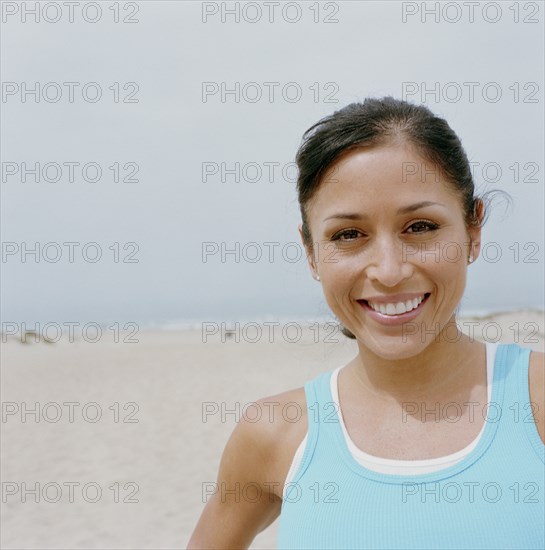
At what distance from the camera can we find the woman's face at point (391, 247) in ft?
5.92

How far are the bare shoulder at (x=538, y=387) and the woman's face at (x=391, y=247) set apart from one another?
0.25 metres

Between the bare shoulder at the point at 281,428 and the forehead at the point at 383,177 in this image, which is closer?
the forehead at the point at 383,177

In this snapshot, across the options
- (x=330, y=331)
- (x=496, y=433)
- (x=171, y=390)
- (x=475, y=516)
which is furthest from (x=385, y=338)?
(x=171, y=390)

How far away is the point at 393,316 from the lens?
1.88 meters

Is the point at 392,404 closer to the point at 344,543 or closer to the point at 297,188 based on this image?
the point at 344,543

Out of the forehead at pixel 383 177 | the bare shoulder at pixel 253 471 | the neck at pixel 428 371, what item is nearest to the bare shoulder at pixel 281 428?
the bare shoulder at pixel 253 471

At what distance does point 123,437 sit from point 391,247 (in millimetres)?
12039

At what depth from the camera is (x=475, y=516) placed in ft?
5.47

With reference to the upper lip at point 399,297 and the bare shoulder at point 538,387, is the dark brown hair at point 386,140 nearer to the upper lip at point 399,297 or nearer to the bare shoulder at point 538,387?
the upper lip at point 399,297

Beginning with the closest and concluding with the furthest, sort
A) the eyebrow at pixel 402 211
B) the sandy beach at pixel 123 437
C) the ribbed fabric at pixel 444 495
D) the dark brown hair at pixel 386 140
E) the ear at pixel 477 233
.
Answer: the ribbed fabric at pixel 444 495, the eyebrow at pixel 402 211, the dark brown hair at pixel 386 140, the ear at pixel 477 233, the sandy beach at pixel 123 437

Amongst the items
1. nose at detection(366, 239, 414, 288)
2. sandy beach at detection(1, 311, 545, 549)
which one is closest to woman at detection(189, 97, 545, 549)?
nose at detection(366, 239, 414, 288)

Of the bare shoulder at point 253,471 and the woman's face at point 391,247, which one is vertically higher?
the woman's face at point 391,247

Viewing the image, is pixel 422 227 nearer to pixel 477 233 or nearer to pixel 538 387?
pixel 477 233

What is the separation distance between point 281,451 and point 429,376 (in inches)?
18.6
